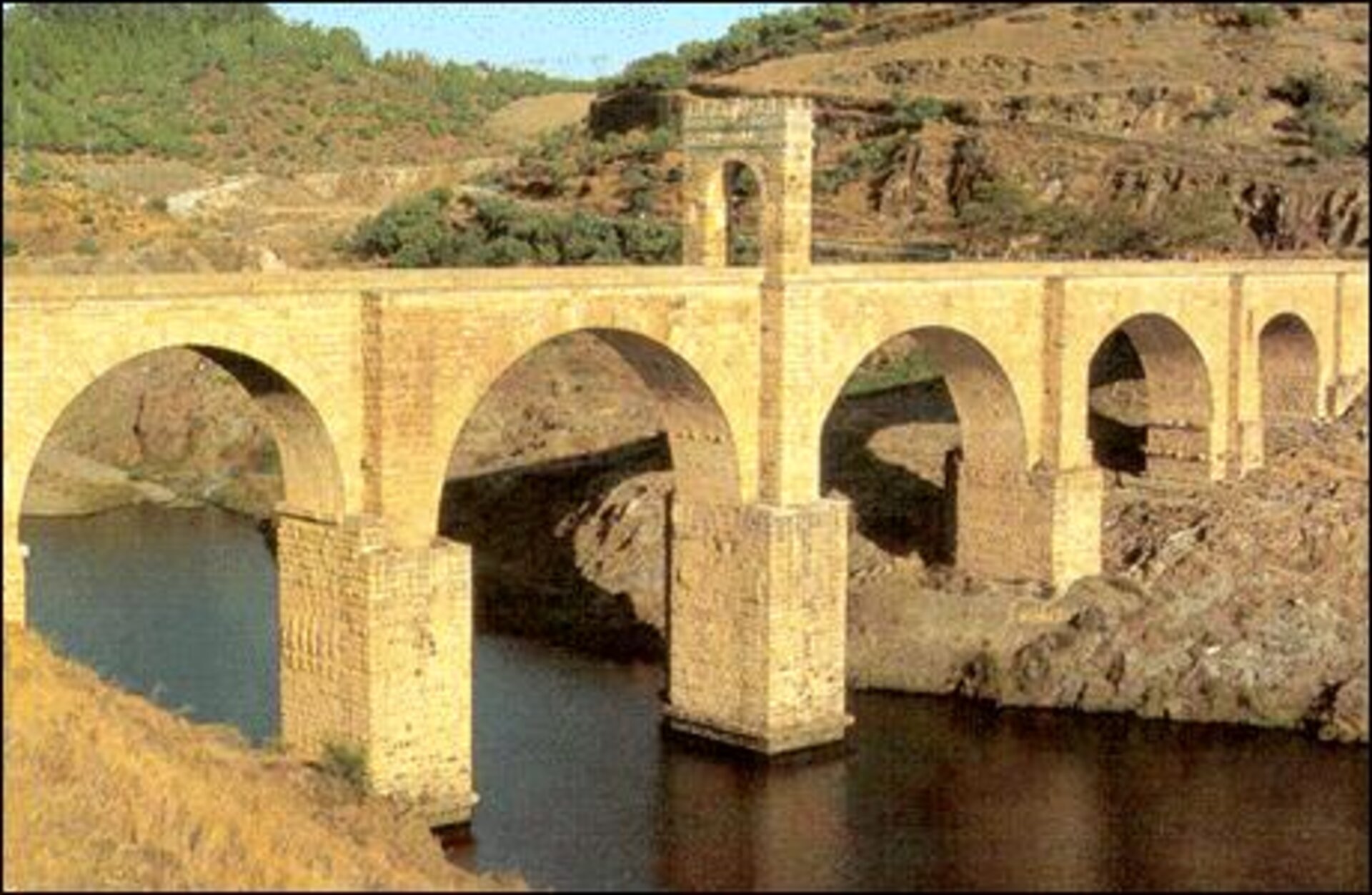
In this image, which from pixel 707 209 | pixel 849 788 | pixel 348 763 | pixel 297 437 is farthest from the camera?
pixel 707 209

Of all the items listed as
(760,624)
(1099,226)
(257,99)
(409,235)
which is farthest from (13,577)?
(257,99)

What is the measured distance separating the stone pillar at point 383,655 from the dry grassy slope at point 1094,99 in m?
37.0

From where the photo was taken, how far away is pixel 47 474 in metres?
45.5

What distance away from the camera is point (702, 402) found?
25.1m

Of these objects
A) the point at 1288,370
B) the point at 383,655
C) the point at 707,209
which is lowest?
the point at 383,655

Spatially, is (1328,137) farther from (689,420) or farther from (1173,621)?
(689,420)

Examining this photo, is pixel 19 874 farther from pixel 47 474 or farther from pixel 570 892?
pixel 47 474

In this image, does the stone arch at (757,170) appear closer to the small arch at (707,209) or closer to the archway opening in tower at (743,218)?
the small arch at (707,209)

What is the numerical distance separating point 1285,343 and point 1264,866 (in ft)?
65.0

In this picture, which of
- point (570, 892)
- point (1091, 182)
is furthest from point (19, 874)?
point (1091, 182)

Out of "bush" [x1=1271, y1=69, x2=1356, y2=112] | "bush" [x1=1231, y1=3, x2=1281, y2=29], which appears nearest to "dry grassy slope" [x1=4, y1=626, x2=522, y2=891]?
"bush" [x1=1271, y1=69, x2=1356, y2=112]

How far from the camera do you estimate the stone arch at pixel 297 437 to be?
805 inches

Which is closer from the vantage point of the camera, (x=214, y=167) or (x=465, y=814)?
(x=465, y=814)

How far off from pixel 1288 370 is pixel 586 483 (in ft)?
48.4
